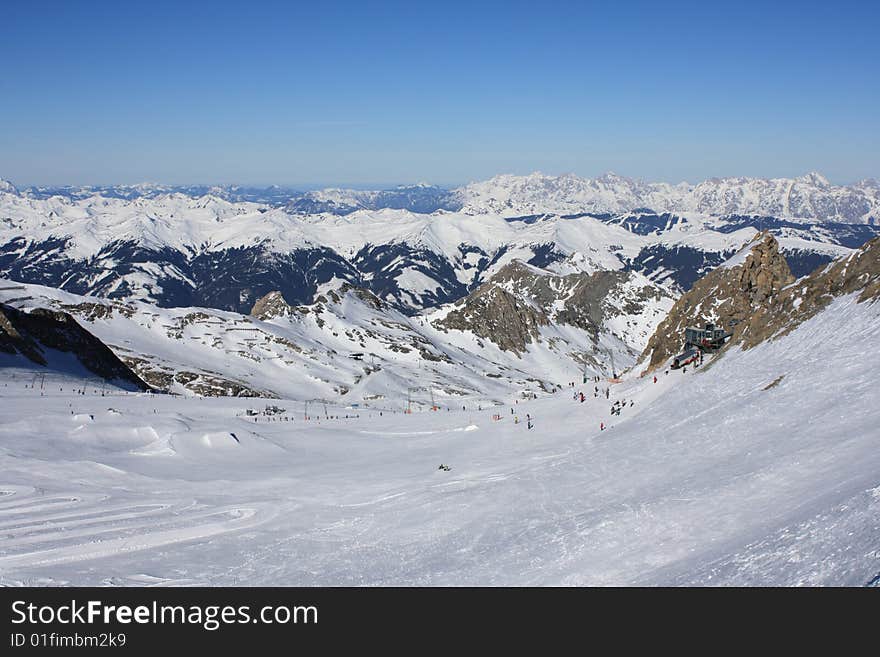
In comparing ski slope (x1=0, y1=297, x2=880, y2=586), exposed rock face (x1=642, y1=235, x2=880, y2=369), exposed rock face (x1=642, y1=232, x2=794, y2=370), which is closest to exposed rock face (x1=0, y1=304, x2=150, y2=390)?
ski slope (x1=0, y1=297, x2=880, y2=586)

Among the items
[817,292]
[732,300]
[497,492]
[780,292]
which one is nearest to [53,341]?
[497,492]

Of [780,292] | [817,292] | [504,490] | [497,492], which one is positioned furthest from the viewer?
[780,292]

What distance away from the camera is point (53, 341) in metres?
112

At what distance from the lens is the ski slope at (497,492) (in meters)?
22.3

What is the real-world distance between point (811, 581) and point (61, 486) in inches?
1598

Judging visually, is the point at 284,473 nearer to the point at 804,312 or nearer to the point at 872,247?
the point at 804,312

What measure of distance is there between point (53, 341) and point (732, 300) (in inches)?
5223

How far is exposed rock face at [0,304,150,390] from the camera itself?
102m

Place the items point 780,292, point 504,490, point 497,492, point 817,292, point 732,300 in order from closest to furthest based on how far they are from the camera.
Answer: point 497,492 < point 504,490 < point 817,292 < point 780,292 < point 732,300

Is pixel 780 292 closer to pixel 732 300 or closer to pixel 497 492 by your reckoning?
pixel 497 492

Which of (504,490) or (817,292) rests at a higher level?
(817,292)

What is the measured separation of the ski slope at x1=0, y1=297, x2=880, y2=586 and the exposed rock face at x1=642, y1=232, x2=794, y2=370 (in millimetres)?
48813
